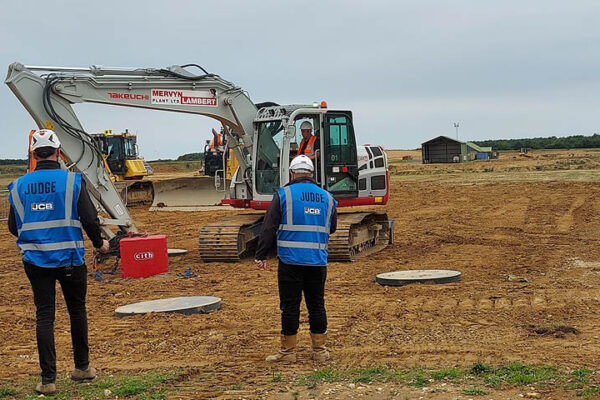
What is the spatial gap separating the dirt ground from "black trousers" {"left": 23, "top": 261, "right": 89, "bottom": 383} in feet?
2.62

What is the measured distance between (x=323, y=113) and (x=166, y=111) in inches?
112

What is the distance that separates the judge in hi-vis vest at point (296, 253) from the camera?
7836mm

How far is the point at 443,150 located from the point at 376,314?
2574 inches

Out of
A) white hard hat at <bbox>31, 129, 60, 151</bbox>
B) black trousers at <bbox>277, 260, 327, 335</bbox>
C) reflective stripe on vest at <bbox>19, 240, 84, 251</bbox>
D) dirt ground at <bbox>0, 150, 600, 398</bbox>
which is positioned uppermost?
white hard hat at <bbox>31, 129, 60, 151</bbox>

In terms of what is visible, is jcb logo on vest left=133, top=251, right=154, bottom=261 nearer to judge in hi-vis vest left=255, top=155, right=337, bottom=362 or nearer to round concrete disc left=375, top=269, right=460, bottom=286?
round concrete disc left=375, top=269, right=460, bottom=286

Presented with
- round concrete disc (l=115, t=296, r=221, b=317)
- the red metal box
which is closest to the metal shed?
the red metal box

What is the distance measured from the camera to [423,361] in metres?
7.53

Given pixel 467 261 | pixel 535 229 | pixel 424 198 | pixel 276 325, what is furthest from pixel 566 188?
pixel 276 325

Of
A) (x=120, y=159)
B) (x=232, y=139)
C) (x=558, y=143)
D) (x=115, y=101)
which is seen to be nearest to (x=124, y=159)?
(x=120, y=159)

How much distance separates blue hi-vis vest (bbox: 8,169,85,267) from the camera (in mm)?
6871

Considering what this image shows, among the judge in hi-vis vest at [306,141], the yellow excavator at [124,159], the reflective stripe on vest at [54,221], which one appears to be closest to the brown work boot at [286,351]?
the reflective stripe on vest at [54,221]

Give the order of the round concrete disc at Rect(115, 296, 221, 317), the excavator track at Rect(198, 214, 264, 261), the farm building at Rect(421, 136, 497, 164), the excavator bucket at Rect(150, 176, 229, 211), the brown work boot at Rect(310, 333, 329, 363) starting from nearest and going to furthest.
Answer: the brown work boot at Rect(310, 333, 329, 363) < the round concrete disc at Rect(115, 296, 221, 317) < the excavator track at Rect(198, 214, 264, 261) < the excavator bucket at Rect(150, 176, 229, 211) < the farm building at Rect(421, 136, 497, 164)

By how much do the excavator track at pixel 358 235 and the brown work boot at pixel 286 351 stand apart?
6.73 m

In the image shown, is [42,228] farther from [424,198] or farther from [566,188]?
[566,188]
